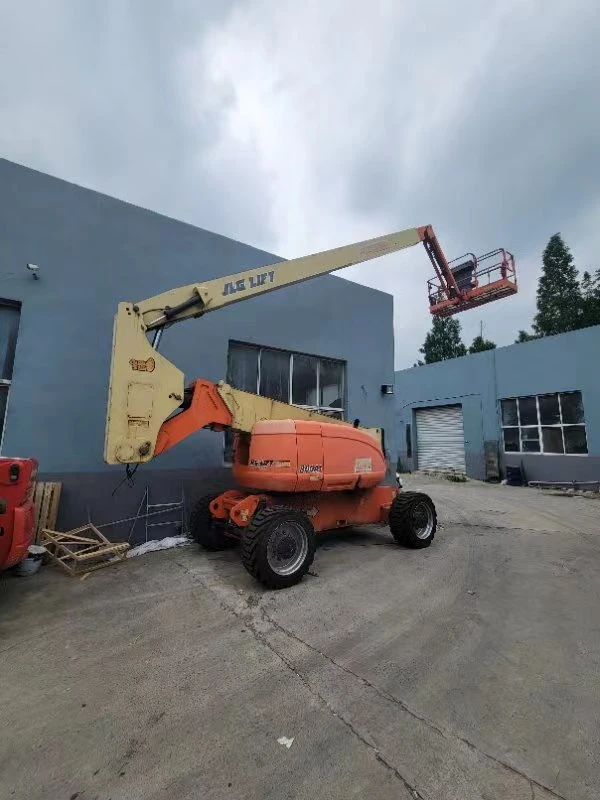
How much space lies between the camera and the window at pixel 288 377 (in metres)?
8.09

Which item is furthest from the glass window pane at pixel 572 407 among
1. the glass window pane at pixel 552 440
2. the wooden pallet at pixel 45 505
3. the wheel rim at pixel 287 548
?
the wooden pallet at pixel 45 505

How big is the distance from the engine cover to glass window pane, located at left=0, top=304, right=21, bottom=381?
3.88 metres

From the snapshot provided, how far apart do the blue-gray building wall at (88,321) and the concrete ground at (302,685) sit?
6.19 ft

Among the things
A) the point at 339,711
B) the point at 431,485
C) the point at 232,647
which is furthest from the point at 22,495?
the point at 431,485

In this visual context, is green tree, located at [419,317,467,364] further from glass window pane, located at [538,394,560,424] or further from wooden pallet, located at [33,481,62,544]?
wooden pallet, located at [33,481,62,544]

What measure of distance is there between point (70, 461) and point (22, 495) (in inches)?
88.8

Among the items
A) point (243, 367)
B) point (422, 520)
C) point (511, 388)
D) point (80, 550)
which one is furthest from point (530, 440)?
point (80, 550)

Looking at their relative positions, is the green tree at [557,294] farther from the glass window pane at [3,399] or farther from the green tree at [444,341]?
the glass window pane at [3,399]

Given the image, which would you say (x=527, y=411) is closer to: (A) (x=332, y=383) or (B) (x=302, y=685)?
(A) (x=332, y=383)

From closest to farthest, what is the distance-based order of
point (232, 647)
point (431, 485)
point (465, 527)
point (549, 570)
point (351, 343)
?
1. point (232, 647)
2. point (549, 570)
3. point (465, 527)
4. point (351, 343)
5. point (431, 485)

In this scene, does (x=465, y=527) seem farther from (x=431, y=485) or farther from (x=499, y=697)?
(x=431, y=485)


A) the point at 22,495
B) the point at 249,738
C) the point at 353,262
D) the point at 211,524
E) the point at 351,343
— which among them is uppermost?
the point at 353,262

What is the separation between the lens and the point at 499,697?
2664 millimetres

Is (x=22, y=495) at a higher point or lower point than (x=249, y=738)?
higher
